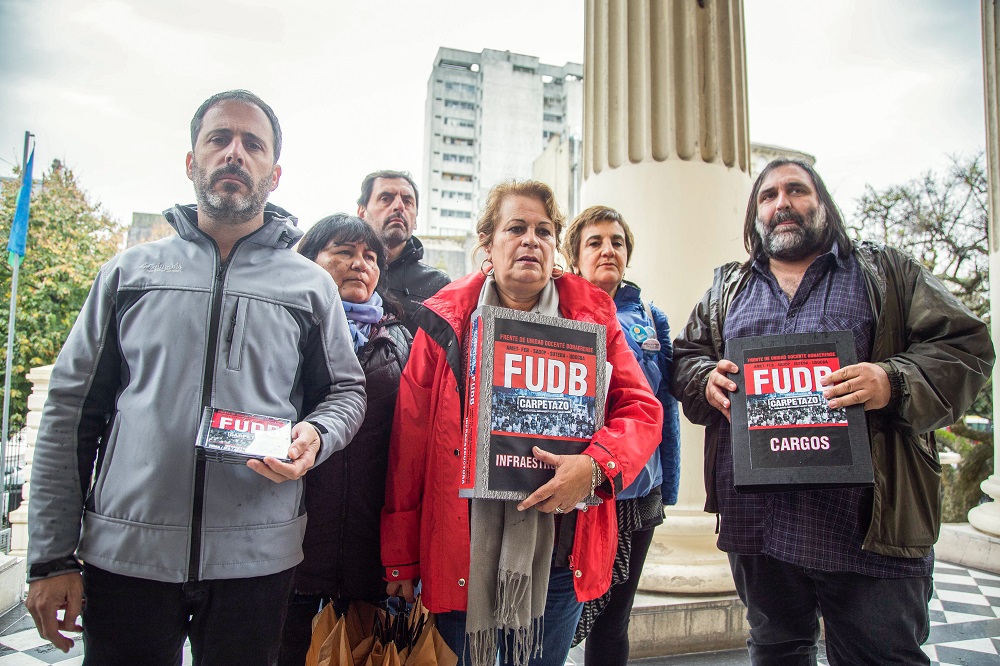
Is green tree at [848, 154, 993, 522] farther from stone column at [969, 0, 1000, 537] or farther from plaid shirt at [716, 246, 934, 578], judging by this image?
plaid shirt at [716, 246, 934, 578]

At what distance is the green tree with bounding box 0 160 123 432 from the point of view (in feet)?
43.4

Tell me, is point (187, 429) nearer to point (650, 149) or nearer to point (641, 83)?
point (650, 149)

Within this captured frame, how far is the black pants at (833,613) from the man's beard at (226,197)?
75.3 inches

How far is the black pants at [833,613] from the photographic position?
1677 mm

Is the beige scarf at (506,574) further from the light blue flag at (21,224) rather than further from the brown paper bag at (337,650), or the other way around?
the light blue flag at (21,224)

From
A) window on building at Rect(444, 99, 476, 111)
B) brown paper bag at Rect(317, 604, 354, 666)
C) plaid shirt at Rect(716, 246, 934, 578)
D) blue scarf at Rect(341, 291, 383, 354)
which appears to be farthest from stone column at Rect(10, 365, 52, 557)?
window on building at Rect(444, 99, 476, 111)

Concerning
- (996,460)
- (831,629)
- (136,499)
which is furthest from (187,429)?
(996,460)

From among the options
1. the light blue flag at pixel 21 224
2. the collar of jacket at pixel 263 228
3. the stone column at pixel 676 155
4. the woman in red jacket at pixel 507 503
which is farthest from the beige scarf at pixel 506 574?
the light blue flag at pixel 21 224

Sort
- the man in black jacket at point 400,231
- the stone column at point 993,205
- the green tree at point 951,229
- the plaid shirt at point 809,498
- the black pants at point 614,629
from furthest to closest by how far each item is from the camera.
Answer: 1. the green tree at point 951,229
2. the stone column at point 993,205
3. the man in black jacket at point 400,231
4. the black pants at point 614,629
5. the plaid shirt at point 809,498

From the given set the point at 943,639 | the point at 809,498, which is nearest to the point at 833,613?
the point at 809,498

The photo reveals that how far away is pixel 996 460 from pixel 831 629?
4.92 metres

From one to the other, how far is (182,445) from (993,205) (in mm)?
6739

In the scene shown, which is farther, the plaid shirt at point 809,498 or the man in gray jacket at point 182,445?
the plaid shirt at point 809,498

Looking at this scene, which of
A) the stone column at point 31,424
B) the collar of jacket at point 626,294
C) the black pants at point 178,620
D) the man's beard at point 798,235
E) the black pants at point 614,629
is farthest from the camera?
the stone column at point 31,424
